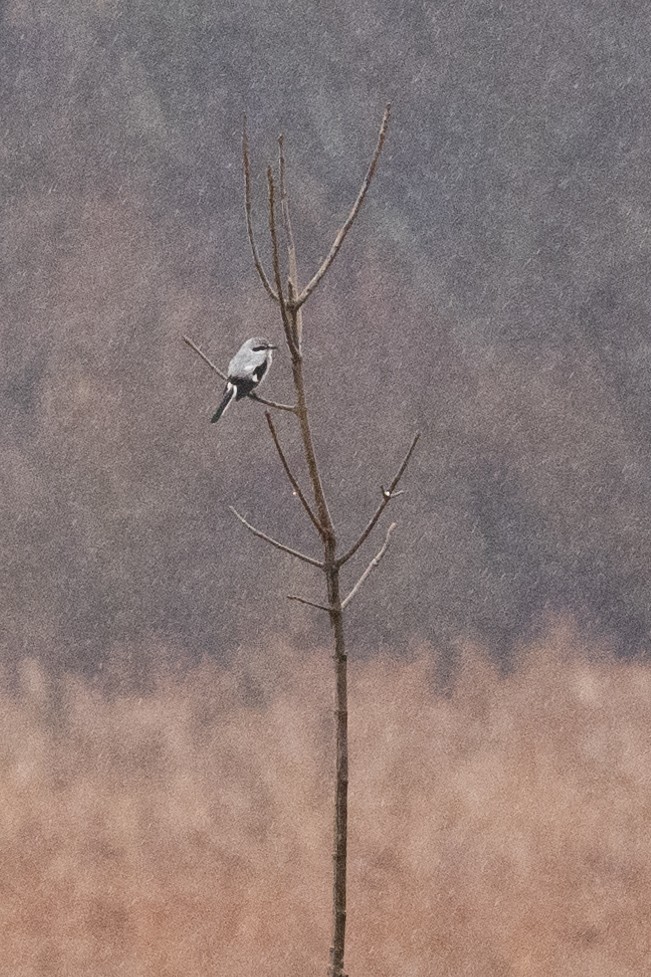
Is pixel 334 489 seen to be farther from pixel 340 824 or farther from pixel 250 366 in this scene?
pixel 340 824

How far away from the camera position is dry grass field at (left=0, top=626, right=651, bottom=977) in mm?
6547

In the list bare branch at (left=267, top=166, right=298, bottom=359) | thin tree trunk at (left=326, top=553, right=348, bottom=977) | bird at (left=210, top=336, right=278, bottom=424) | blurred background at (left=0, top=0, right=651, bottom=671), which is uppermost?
blurred background at (left=0, top=0, right=651, bottom=671)

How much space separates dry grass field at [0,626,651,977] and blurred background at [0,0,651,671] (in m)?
0.34

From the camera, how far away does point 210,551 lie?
7305 mm

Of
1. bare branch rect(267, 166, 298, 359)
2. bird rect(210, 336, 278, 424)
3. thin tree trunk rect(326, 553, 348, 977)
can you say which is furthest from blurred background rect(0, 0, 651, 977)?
bare branch rect(267, 166, 298, 359)

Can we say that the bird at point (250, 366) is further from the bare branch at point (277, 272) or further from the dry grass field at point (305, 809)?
the bare branch at point (277, 272)

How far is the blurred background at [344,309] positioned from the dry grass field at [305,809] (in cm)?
34

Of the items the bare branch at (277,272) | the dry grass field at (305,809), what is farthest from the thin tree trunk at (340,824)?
the dry grass field at (305,809)

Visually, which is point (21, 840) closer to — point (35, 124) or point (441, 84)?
point (35, 124)

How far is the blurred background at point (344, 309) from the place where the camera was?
7.27 meters

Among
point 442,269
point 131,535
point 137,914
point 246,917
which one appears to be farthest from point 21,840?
point 442,269

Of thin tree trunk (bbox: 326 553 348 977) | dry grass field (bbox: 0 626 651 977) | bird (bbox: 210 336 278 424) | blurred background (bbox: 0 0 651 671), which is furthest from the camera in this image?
blurred background (bbox: 0 0 651 671)

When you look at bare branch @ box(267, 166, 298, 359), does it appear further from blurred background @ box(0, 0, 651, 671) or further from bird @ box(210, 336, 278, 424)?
blurred background @ box(0, 0, 651, 671)

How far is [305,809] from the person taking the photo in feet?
22.6
